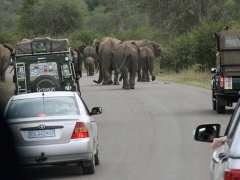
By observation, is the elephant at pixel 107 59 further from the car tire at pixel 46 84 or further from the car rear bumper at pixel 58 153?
the car rear bumper at pixel 58 153

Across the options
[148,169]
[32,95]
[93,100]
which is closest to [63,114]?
[32,95]

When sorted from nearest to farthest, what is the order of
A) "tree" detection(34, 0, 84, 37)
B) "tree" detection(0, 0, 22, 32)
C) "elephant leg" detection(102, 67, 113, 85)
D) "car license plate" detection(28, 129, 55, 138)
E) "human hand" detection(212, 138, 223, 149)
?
"human hand" detection(212, 138, 223, 149) → "car license plate" detection(28, 129, 55, 138) → "elephant leg" detection(102, 67, 113, 85) → "tree" detection(0, 0, 22, 32) → "tree" detection(34, 0, 84, 37)

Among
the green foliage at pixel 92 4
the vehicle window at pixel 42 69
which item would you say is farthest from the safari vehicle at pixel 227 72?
the green foliage at pixel 92 4

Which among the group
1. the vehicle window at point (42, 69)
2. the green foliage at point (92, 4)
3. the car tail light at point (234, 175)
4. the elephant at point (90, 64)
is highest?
the green foliage at point (92, 4)

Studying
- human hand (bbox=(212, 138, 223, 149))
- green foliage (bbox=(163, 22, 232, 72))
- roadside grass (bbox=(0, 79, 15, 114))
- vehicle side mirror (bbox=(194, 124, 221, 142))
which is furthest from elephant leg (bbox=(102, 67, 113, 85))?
human hand (bbox=(212, 138, 223, 149))

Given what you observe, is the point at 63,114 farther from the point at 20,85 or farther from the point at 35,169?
the point at 20,85

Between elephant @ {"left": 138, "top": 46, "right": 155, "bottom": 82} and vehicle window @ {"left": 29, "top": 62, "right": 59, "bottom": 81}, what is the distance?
1818 centimetres

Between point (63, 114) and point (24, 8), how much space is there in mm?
87169

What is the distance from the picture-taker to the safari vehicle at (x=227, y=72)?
19047 mm

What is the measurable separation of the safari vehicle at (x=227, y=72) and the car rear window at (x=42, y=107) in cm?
842

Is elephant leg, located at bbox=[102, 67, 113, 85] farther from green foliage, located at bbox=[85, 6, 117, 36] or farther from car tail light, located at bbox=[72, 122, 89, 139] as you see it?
green foliage, located at bbox=[85, 6, 117, 36]

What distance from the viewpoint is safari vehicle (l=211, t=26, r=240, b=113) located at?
750 inches

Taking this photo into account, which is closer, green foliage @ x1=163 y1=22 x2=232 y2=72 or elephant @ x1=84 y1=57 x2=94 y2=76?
green foliage @ x1=163 y1=22 x2=232 y2=72

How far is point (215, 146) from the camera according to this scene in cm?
605
